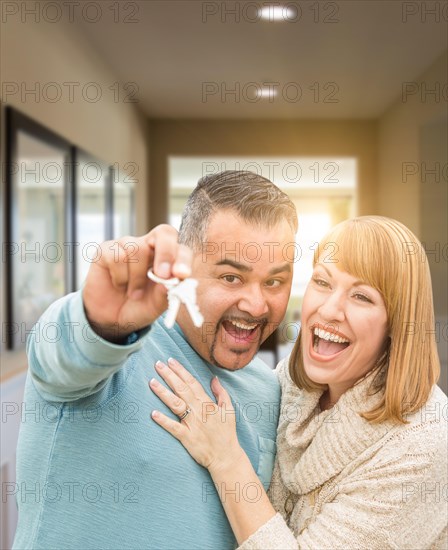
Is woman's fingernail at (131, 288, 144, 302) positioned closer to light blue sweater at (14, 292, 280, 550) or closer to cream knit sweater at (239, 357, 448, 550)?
light blue sweater at (14, 292, 280, 550)

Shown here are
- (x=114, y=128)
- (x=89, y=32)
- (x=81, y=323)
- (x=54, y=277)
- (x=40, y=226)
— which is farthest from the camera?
(x=114, y=128)

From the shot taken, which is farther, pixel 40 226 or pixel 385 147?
pixel 385 147

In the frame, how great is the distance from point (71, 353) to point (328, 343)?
303 mm

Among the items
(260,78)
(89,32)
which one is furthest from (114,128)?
(260,78)

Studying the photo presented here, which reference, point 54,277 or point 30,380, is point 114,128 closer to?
point 54,277

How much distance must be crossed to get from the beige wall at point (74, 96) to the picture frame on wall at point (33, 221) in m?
0.06

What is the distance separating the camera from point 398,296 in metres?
0.60

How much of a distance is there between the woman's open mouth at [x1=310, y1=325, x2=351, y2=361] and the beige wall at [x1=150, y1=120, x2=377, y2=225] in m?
1.29

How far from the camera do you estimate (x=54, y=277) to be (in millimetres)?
1506

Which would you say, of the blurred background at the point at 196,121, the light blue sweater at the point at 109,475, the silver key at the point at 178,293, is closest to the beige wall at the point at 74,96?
the blurred background at the point at 196,121

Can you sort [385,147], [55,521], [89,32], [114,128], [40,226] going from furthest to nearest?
[114,128]
[385,147]
[89,32]
[40,226]
[55,521]

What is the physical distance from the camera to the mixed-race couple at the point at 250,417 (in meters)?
0.52

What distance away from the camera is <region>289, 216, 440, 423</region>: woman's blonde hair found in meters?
0.59

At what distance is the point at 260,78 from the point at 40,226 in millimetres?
849
